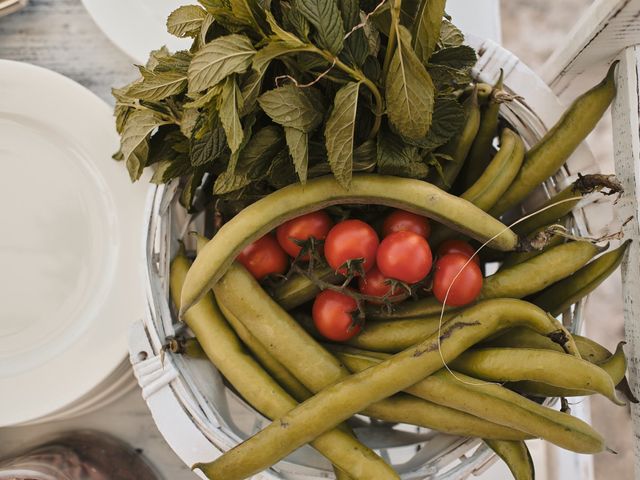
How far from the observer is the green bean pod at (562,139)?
2.11ft

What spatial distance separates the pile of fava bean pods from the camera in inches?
23.4

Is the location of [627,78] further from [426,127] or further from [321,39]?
[321,39]

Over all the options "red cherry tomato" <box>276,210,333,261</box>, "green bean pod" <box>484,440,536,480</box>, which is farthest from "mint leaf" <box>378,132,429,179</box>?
"green bean pod" <box>484,440,536,480</box>

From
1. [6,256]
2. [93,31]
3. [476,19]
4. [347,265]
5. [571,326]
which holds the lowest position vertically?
[571,326]

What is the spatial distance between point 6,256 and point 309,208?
1.76 feet

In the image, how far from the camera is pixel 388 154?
594 millimetres

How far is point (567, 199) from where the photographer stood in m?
0.63

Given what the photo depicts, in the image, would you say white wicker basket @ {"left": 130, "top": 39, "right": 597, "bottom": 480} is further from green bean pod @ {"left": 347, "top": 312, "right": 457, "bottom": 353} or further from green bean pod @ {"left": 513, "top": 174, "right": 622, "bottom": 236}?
green bean pod @ {"left": 347, "top": 312, "right": 457, "bottom": 353}

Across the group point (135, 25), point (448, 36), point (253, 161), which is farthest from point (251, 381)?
point (135, 25)

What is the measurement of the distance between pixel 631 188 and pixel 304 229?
1.25 ft

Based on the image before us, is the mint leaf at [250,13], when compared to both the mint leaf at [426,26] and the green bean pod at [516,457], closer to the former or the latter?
the mint leaf at [426,26]

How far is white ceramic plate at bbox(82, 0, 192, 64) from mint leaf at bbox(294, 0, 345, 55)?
0.39 metres

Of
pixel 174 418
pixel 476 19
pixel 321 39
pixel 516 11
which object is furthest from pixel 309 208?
pixel 516 11

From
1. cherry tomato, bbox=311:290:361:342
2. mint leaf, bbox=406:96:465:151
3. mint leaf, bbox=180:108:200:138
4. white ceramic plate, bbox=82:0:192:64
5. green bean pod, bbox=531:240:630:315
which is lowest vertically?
green bean pod, bbox=531:240:630:315
